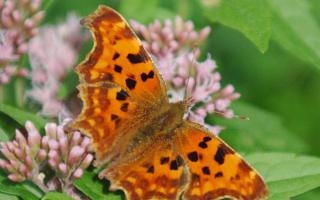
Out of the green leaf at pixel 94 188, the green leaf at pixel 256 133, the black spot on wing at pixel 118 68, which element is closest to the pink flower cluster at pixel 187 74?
the black spot on wing at pixel 118 68

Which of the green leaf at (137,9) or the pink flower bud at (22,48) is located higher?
the green leaf at (137,9)

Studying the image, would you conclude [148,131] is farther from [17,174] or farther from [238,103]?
[238,103]

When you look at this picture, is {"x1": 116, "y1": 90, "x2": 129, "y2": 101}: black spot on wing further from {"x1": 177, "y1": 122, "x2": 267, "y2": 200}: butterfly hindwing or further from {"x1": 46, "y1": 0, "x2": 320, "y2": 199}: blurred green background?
{"x1": 46, "y1": 0, "x2": 320, "y2": 199}: blurred green background

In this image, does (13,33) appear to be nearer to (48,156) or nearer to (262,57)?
(48,156)

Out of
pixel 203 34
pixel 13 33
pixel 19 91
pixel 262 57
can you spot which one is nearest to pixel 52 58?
pixel 19 91

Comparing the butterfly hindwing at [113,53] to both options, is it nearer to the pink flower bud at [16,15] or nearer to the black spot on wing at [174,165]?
the black spot on wing at [174,165]

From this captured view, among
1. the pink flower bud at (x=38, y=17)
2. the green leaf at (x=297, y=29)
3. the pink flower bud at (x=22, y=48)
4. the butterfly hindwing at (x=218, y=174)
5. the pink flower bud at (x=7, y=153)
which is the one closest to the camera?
the butterfly hindwing at (x=218, y=174)

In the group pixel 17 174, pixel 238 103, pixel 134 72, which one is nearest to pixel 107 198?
pixel 17 174
